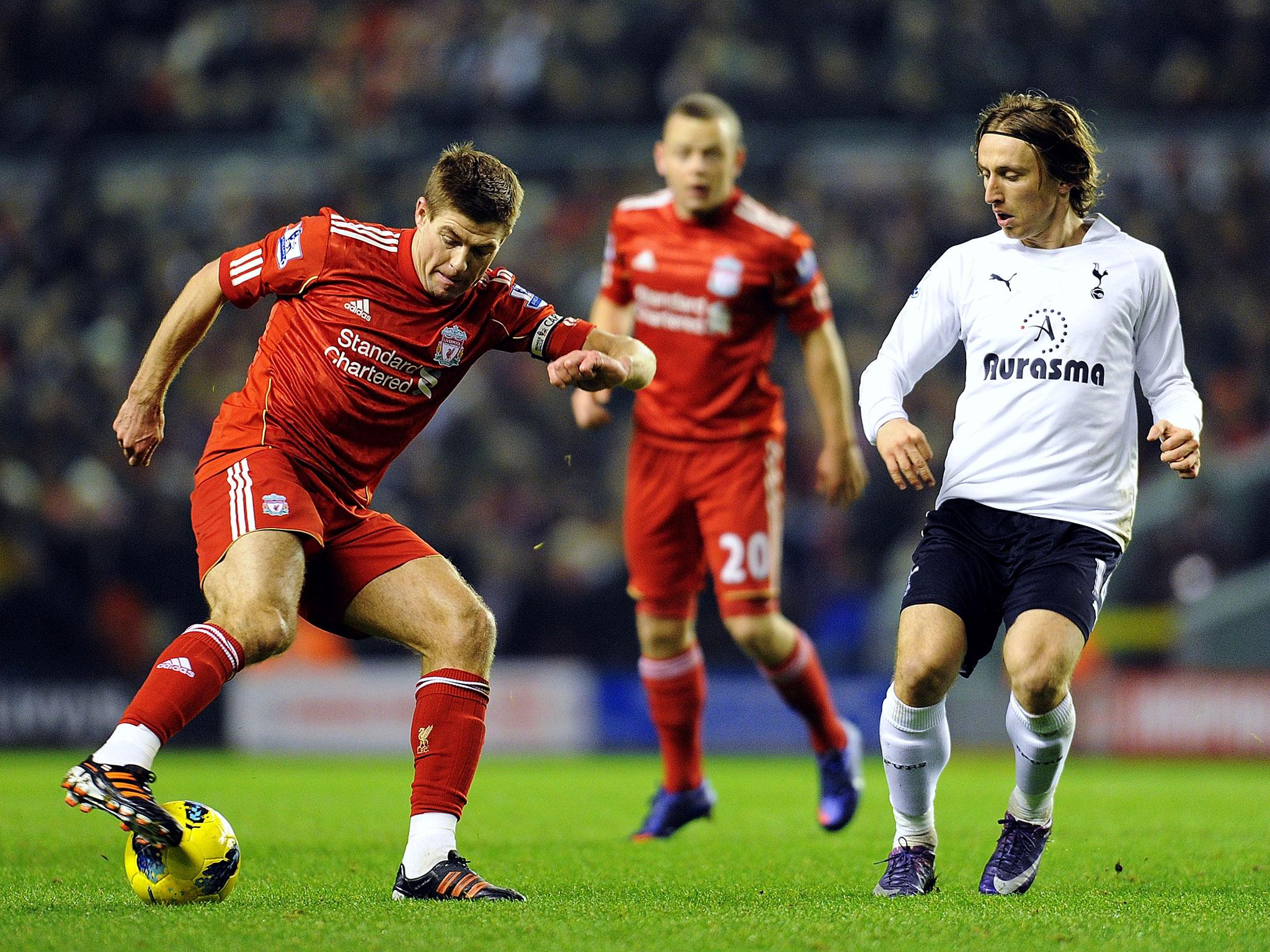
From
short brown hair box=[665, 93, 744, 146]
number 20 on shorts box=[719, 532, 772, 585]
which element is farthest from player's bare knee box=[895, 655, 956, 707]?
short brown hair box=[665, 93, 744, 146]

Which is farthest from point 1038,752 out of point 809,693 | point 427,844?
point 809,693

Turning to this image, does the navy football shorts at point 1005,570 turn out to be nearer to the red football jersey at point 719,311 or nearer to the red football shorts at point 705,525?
the red football shorts at point 705,525

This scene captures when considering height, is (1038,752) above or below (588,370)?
below

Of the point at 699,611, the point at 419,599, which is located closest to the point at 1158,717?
the point at 699,611

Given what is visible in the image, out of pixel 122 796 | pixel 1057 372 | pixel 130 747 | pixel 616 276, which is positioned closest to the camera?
pixel 122 796

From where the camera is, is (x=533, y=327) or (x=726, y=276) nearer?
(x=533, y=327)

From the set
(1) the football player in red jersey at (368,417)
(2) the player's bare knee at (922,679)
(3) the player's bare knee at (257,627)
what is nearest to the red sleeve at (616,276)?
(1) the football player in red jersey at (368,417)

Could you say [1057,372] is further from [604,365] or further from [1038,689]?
[604,365]

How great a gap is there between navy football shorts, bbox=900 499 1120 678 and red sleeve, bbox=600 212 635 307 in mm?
2484

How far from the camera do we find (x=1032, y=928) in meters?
3.67

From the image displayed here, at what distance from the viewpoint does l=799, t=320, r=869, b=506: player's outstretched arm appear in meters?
6.41

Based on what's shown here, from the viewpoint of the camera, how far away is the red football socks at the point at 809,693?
645cm

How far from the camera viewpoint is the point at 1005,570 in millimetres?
4414

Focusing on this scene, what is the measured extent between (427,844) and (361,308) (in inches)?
60.1
